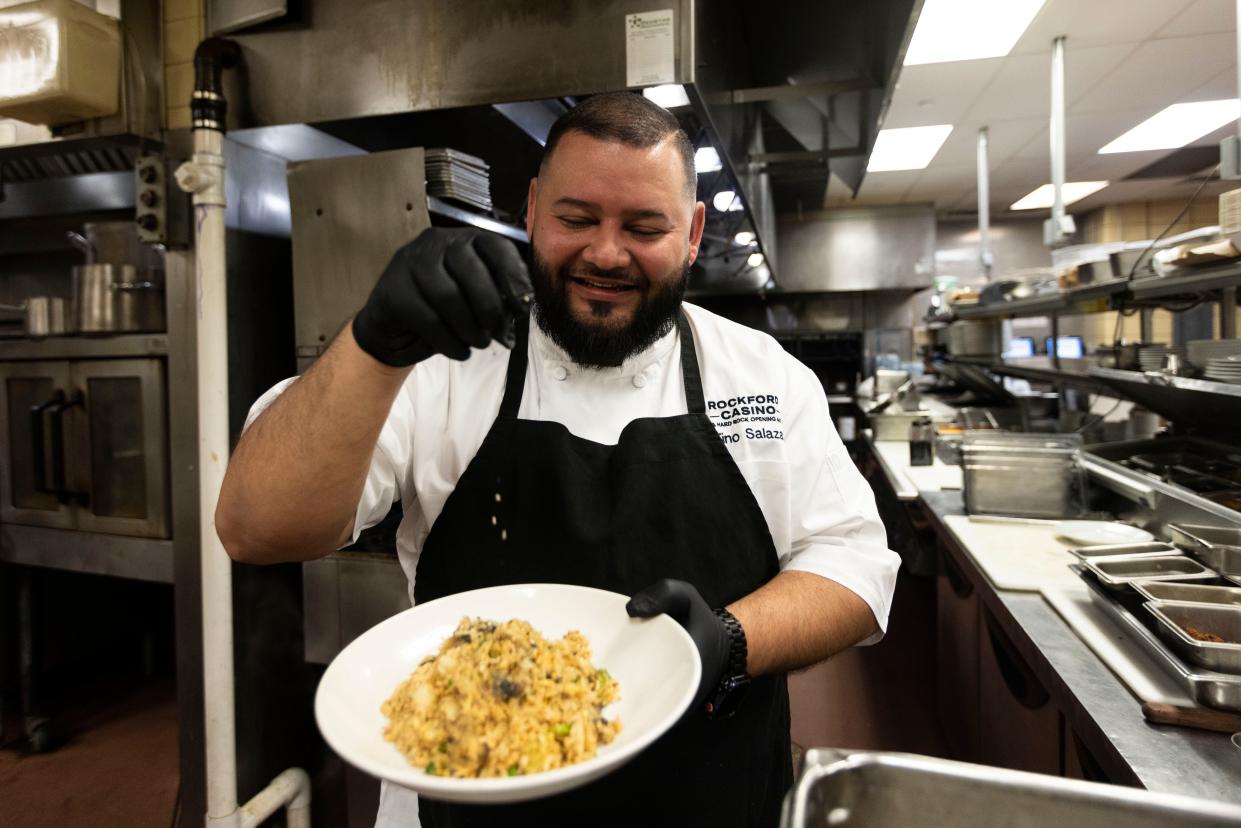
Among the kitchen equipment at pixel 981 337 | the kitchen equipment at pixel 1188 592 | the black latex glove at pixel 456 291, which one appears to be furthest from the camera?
the kitchen equipment at pixel 981 337

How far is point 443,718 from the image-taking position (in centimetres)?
91

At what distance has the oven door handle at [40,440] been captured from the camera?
2.80 meters

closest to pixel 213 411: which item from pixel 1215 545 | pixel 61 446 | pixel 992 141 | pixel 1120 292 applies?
pixel 61 446

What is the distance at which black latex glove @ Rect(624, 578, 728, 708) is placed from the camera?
0.99 metres

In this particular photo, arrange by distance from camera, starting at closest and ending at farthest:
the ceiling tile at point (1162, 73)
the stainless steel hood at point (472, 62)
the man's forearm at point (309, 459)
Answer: the man's forearm at point (309, 459) → the stainless steel hood at point (472, 62) → the ceiling tile at point (1162, 73)

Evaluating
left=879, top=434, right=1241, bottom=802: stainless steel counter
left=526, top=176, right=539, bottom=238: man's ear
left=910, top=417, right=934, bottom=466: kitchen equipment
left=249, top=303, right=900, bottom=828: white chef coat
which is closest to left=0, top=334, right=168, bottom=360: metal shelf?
left=249, top=303, right=900, bottom=828: white chef coat

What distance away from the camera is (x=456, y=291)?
97cm

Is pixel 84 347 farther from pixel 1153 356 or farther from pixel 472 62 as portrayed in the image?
pixel 1153 356

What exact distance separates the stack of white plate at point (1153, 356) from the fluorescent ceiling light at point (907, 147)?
3.24 m

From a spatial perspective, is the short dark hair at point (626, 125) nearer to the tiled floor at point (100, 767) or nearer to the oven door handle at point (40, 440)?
the oven door handle at point (40, 440)

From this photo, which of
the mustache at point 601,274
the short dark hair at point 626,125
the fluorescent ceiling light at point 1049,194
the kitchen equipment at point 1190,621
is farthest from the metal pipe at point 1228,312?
the fluorescent ceiling light at point 1049,194

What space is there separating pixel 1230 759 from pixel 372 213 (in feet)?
7.82

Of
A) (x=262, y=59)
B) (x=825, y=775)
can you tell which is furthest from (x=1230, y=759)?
(x=262, y=59)

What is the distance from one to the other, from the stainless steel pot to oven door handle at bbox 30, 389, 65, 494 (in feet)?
1.37
